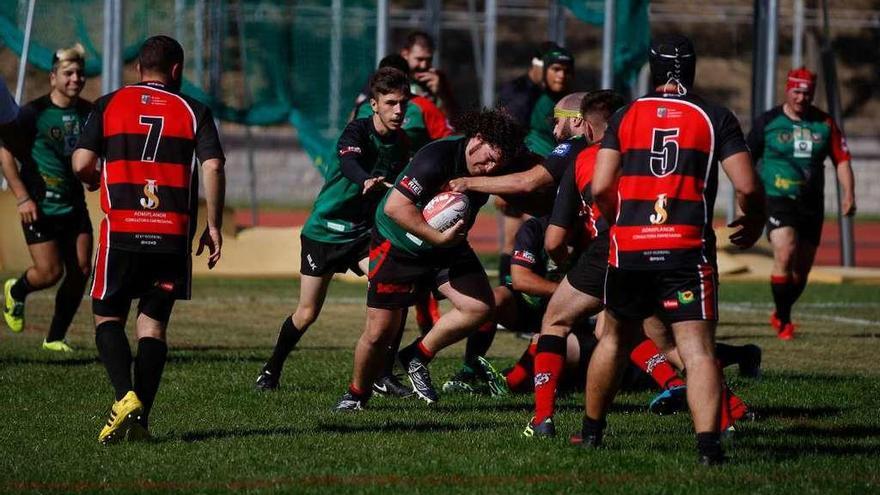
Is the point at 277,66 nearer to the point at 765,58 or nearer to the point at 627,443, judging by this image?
the point at 765,58

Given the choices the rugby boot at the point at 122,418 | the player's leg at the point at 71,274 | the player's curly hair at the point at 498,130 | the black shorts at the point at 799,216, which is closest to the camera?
the rugby boot at the point at 122,418

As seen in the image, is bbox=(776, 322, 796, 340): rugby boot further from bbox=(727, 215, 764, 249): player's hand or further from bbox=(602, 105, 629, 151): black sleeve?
bbox=(602, 105, 629, 151): black sleeve

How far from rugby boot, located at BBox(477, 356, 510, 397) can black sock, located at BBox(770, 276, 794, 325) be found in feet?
13.8

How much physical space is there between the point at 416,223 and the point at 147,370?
1552 millimetres

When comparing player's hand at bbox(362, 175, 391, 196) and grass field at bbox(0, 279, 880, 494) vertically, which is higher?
player's hand at bbox(362, 175, 391, 196)

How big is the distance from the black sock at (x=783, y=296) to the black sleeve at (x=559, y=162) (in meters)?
5.37

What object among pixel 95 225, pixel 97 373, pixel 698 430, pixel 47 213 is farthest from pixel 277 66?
pixel 698 430

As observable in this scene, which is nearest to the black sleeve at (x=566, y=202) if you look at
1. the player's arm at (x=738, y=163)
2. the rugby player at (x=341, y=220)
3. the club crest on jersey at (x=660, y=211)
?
the club crest on jersey at (x=660, y=211)

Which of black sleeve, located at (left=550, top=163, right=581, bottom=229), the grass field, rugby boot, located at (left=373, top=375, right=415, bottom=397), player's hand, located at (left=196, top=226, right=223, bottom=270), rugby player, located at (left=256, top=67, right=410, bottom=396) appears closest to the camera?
the grass field

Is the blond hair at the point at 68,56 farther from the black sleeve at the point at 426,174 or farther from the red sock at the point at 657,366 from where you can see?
the red sock at the point at 657,366

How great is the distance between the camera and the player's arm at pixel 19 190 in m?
9.84

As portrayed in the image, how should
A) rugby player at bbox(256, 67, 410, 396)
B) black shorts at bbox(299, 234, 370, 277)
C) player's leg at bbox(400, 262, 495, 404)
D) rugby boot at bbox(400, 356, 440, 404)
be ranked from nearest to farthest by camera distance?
player's leg at bbox(400, 262, 495, 404)
rugby boot at bbox(400, 356, 440, 404)
rugby player at bbox(256, 67, 410, 396)
black shorts at bbox(299, 234, 370, 277)

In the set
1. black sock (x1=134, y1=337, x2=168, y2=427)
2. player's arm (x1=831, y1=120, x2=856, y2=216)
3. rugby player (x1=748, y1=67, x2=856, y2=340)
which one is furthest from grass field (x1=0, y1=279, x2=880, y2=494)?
player's arm (x1=831, y1=120, x2=856, y2=216)

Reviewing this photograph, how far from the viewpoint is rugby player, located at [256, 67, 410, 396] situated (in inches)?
355
